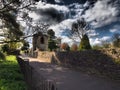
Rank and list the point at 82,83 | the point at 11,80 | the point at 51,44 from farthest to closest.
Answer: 1. the point at 51,44
2. the point at 82,83
3. the point at 11,80

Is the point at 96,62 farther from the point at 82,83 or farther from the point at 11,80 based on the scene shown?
the point at 11,80

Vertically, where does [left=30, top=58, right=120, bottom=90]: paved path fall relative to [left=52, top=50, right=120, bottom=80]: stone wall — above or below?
below

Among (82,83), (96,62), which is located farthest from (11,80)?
(96,62)

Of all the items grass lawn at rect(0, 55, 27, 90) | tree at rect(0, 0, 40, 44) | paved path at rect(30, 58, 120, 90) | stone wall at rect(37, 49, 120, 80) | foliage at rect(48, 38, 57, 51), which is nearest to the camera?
grass lawn at rect(0, 55, 27, 90)

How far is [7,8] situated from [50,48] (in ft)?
134

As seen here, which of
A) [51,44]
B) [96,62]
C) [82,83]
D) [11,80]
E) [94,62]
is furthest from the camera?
[51,44]

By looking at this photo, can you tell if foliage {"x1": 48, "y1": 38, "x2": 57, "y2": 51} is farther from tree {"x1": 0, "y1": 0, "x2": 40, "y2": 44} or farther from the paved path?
the paved path

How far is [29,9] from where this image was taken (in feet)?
63.9

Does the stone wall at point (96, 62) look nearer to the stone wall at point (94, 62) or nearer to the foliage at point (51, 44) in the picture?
the stone wall at point (94, 62)

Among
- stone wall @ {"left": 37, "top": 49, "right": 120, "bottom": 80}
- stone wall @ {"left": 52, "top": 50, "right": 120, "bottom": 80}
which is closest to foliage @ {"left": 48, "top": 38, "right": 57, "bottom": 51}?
stone wall @ {"left": 52, "top": 50, "right": 120, "bottom": 80}

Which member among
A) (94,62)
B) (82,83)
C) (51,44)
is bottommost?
(82,83)

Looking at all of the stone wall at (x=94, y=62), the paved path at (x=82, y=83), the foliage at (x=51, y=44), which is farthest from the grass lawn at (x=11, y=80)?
the foliage at (x=51, y=44)

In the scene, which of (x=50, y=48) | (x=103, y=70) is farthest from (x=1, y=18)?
(x=50, y=48)

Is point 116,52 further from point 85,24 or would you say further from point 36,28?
point 85,24
